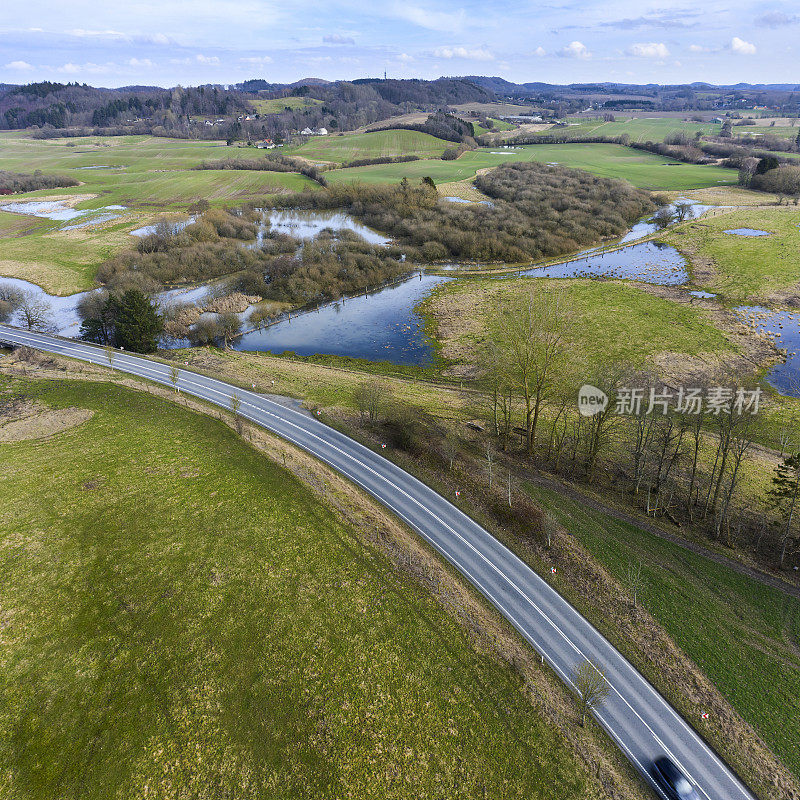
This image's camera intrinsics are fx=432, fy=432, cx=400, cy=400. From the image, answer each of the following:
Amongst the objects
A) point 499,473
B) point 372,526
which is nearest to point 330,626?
point 372,526

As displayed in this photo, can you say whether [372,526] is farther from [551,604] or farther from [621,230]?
[621,230]

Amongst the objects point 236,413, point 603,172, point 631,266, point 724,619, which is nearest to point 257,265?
point 236,413

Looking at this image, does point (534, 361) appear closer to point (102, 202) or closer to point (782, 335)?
point (782, 335)

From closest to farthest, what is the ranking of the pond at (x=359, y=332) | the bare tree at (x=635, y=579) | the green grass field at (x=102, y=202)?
the bare tree at (x=635, y=579), the pond at (x=359, y=332), the green grass field at (x=102, y=202)

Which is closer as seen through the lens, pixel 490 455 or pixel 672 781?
pixel 672 781

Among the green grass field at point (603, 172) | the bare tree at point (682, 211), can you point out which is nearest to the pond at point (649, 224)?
the bare tree at point (682, 211)

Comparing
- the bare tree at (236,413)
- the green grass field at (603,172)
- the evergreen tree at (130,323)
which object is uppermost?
the green grass field at (603,172)

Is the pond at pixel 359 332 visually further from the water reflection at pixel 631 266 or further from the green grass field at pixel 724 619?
the green grass field at pixel 724 619
